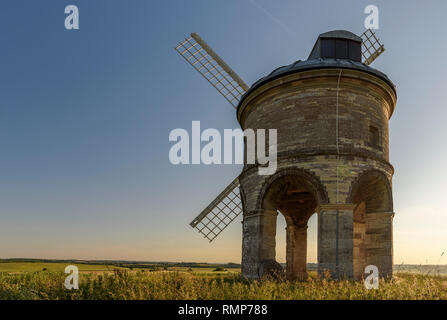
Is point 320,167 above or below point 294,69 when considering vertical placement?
below

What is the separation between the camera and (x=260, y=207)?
40.4 ft

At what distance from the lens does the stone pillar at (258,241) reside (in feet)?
39.6

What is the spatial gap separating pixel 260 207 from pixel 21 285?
7.06 metres

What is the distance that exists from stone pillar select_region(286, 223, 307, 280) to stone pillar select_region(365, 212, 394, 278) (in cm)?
432

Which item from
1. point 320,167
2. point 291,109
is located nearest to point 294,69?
point 291,109

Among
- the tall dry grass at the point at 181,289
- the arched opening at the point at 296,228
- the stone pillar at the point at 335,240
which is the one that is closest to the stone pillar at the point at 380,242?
the stone pillar at the point at 335,240

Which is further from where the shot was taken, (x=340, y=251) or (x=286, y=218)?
(x=286, y=218)

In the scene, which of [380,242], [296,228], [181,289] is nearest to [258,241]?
[380,242]

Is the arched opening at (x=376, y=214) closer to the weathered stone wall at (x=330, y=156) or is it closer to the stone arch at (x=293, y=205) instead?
the weathered stone wall at (x=330, y=156)

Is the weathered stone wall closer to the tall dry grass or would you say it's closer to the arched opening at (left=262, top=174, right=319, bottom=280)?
the tall dry grass

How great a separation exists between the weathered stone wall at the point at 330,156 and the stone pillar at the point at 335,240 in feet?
0.09

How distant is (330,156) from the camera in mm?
11398

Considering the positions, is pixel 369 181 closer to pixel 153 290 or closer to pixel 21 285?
pixel 153 290

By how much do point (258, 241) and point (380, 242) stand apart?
12.7 feet
